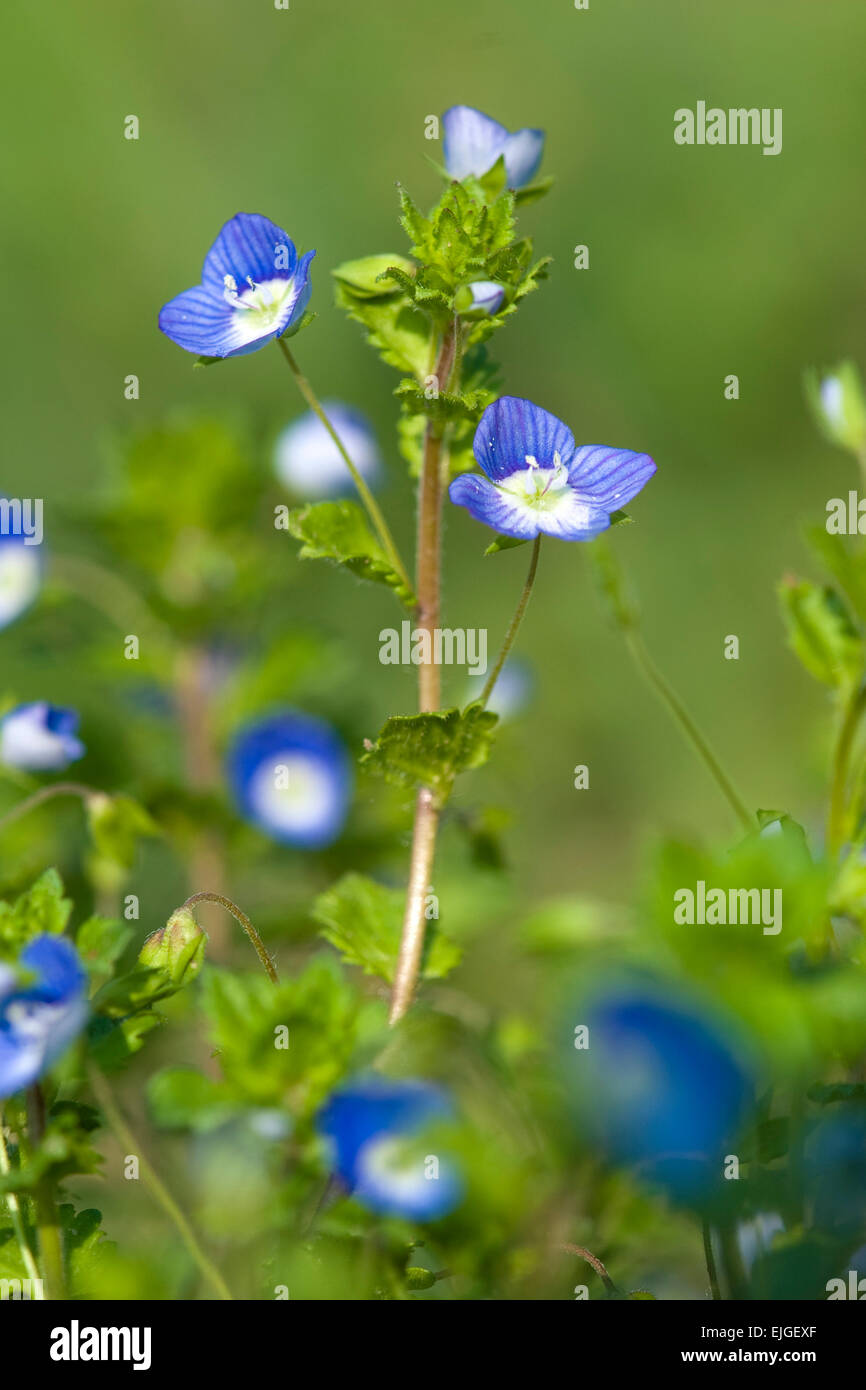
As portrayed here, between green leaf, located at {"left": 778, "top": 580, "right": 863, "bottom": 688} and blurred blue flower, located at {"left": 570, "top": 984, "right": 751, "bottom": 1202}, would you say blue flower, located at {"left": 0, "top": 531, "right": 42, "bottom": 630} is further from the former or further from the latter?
blurred blue flower, located at {"left": 570, "top": 984, "right": 751, "bottom": 1202}

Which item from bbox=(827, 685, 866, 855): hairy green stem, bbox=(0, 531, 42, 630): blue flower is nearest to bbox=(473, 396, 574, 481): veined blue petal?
bbox=(827, 685, 866, 855): hairy green stem

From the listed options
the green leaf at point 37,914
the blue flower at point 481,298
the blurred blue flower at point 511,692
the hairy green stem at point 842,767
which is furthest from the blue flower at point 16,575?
the hairy green stem at point 842,767

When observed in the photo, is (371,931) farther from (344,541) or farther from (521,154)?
(521,154)

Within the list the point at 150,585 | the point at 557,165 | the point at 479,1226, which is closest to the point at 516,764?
the point at 150,585

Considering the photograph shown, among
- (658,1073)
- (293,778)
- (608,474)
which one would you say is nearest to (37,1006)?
(658,1073)

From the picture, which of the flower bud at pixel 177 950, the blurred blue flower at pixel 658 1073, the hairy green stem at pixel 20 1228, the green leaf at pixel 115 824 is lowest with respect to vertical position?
the hairy green stem at pixel 20 1228

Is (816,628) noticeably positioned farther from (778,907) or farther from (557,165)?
(557,165)

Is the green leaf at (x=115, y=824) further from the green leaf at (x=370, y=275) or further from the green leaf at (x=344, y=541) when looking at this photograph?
the green leaf at (x=370, y=275)
